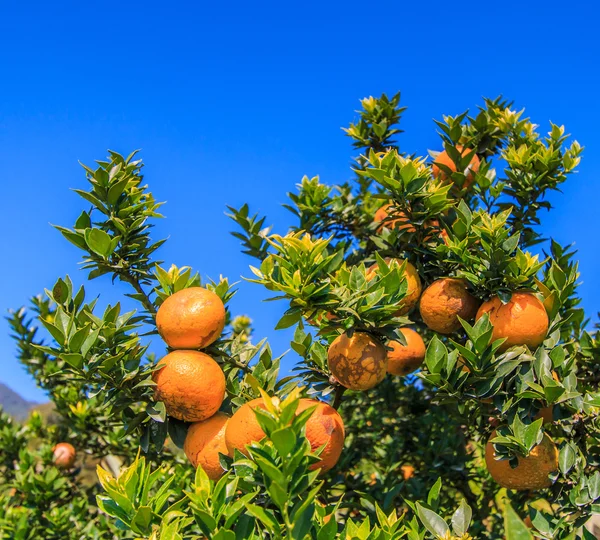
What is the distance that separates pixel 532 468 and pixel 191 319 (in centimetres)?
127

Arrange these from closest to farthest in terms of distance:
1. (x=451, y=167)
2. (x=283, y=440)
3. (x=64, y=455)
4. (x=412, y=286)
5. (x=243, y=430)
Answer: (x=283, y=440)
(x=243, y=430)
(x=412, y=286)
(x=451, y=167)
(x=64, y=455)

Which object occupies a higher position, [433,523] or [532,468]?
[532,468]

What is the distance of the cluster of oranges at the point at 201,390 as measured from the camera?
5.90ft

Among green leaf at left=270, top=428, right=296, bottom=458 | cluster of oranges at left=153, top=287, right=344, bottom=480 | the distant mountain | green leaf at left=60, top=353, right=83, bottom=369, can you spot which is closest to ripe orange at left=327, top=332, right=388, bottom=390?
cluster of oranges at left=153, top=287, right=344, bottom=480

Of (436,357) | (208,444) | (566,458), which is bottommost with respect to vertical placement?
(208,444)

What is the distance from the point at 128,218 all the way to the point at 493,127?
1.87m

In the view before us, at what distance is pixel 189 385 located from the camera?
1.85m

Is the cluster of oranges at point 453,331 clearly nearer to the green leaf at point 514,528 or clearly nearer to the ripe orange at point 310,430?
the ripe orange at point 310,430

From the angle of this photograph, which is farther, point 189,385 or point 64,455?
point 64,455

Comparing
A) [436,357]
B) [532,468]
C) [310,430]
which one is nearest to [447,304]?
[436,357]

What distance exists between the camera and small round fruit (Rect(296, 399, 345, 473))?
1751mm

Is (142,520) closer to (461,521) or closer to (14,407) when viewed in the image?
(461,521)

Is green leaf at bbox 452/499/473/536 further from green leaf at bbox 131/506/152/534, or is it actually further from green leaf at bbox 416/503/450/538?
green leaf at bbox 131/506/152/534

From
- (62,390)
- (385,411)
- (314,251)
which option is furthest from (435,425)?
(62,390)
